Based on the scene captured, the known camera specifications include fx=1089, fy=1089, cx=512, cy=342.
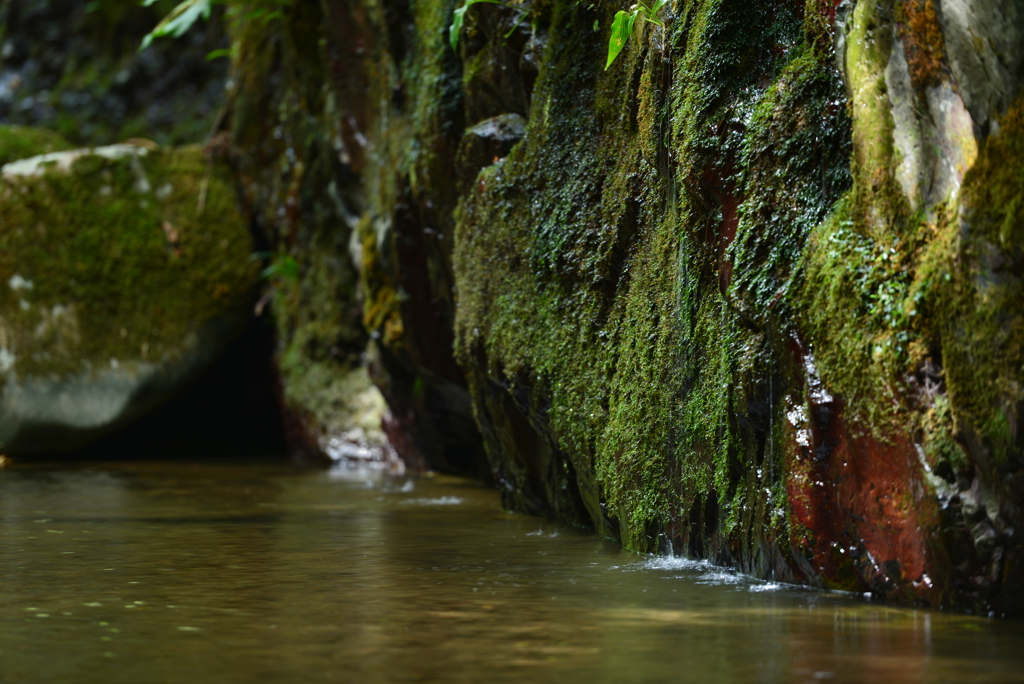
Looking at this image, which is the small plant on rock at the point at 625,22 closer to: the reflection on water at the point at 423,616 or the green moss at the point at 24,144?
the reflection on water at the point at 423,616

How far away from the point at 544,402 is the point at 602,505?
73 cm

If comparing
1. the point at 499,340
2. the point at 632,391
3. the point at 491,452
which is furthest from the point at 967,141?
the point at 491,452

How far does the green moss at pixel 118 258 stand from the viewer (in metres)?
11.6

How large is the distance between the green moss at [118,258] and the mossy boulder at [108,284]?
1 centimetres

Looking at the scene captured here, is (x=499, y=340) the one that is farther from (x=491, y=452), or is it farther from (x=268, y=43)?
(x=268, y=43)

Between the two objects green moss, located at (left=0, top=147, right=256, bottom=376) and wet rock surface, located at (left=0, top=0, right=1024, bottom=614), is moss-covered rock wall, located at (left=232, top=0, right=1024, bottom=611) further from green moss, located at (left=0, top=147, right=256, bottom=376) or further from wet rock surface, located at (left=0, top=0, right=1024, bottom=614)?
green moss, located at (left=0, top=147, right=256, bottom=376)

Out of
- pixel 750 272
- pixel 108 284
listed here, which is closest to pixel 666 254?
pixel 750 272

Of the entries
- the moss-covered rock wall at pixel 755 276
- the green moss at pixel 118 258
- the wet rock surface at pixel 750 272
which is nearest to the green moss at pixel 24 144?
the green moss at pixel 118 258

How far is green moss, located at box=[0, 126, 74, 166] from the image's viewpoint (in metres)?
12.5

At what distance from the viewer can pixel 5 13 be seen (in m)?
16.3

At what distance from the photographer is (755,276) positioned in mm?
4090

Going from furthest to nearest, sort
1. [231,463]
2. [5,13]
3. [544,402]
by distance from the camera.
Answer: [5,13]
[231,463]
[544,402]

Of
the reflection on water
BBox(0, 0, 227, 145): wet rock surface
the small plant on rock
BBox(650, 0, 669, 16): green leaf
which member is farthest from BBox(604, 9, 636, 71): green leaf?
BBox(0, 0, 227, 145): wet rock surface

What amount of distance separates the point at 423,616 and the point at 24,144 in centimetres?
1106
